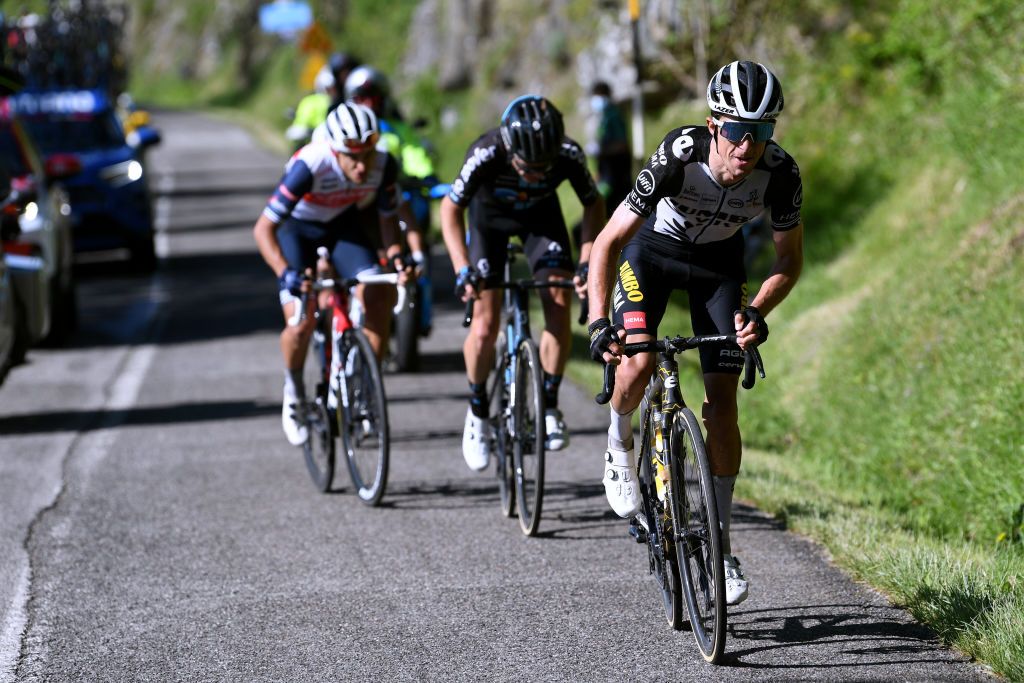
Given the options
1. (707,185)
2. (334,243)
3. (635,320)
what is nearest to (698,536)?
(635,320)

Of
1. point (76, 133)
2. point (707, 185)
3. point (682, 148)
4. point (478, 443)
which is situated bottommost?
point (478, 443)

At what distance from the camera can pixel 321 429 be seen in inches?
344

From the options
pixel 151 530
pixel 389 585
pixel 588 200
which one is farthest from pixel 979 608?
pixel 151 530

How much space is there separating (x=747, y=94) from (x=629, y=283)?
3.21 ft

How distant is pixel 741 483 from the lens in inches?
332

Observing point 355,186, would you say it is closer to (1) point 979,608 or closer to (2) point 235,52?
(1) point 979,608

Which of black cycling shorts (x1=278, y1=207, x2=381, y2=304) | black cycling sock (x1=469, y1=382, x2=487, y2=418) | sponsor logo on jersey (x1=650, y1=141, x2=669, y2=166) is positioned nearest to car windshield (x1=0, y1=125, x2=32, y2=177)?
black cycling shorts (x1=278, y1=207, x2=381, y2=304)

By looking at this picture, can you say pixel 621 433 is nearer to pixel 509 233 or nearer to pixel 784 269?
pixel 784 269

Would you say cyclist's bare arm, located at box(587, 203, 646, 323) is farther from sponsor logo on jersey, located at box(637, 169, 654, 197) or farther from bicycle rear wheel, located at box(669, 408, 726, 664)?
bicycle rear wheel, located at box(669, 408, 726, 664)

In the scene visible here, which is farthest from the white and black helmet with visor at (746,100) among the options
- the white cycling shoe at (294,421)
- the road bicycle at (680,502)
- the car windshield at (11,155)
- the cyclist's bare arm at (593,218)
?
the car windshield at (11,155)

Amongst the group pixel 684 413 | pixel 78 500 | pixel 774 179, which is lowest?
pixel 78 500

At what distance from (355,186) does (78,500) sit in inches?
90.2

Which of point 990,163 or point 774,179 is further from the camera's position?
point 990,163

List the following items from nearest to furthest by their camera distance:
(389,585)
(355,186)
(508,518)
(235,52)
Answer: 1. (389,585)
2. (508,518)
3. (355,186)
4. (235,52)
